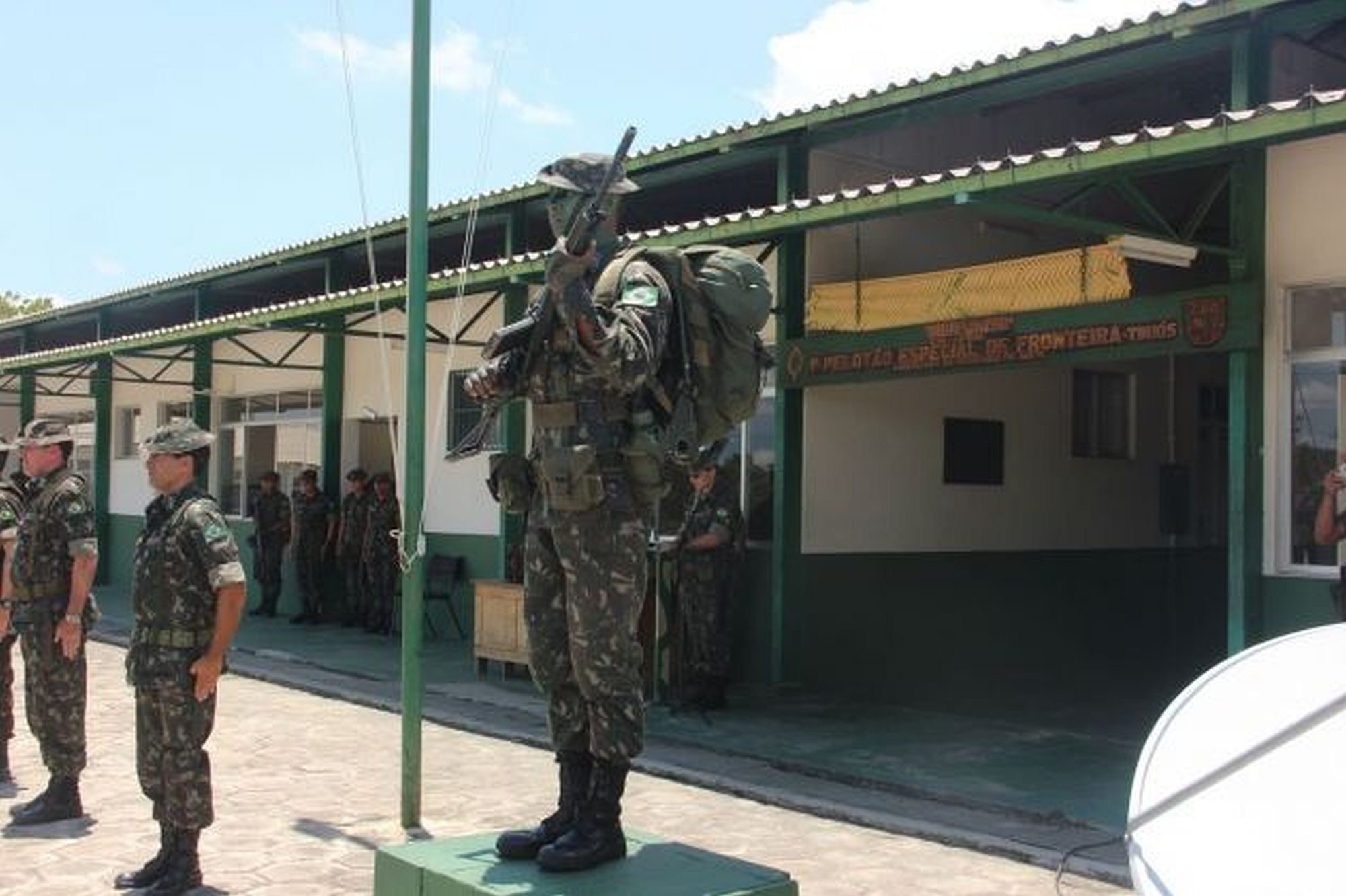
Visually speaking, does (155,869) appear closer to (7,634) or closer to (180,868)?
(180,868)

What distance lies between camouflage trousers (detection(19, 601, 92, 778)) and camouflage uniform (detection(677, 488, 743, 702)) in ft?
13.0

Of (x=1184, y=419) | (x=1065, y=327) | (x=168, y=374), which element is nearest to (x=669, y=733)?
(x=1065, y=327)

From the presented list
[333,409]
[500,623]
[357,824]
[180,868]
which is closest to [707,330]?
[180,868]

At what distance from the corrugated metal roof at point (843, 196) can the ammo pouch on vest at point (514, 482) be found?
2516 mm

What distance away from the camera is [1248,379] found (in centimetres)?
700

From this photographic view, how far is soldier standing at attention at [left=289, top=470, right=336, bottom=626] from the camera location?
45.9ft

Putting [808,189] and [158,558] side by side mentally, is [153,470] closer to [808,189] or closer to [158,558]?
[158,558]

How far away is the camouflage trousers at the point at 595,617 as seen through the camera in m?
3.47

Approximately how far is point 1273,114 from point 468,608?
29.7ft

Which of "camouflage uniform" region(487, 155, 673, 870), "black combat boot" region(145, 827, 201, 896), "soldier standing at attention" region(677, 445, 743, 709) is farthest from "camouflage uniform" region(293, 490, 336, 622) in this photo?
"camouflage uniform" region(487, 155, 673, 870)

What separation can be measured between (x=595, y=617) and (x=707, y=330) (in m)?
0.84

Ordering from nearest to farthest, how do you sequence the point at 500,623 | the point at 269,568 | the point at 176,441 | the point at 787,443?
1. the point at 176,441
2. the point at 787,443
3. the point at 500,623
4. the point at 269,568

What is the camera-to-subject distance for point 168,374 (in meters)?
17.8

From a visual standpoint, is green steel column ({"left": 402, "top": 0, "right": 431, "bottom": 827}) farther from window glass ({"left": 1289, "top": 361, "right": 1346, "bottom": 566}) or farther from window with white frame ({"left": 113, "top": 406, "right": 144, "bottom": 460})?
window with white frame ({"left": 113, "top": 406, "right": 144, "bottom": 460})
